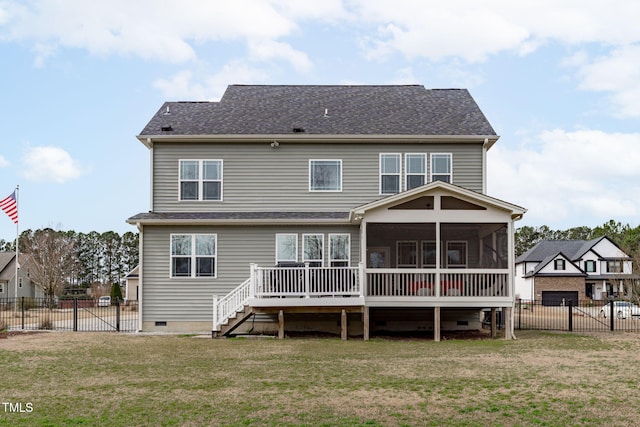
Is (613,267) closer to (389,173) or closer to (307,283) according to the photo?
(389,173)

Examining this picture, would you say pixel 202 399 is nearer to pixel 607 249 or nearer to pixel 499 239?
pixel 499 239

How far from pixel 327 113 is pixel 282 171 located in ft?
9.94

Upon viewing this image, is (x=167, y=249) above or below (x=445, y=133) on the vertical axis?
below

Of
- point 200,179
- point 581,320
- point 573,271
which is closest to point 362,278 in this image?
point 200,179

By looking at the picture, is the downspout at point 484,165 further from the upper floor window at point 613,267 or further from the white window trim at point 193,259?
the upper floor window at point 613,267

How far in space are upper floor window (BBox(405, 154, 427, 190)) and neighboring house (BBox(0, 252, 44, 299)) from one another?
5179cm

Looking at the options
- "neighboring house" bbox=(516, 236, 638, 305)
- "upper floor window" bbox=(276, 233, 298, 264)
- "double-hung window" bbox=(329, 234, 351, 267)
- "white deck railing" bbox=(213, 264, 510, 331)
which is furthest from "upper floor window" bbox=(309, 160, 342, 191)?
"neighboring house" bbox=(516, 236, 638, 305)

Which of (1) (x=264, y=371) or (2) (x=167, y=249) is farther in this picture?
(2) (x=167, y=249)

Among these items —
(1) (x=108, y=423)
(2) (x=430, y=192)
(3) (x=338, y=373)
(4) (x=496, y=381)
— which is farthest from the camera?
(2) (x=430, y=192)

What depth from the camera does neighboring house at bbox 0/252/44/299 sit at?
212 feet

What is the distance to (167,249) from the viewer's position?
925 inches

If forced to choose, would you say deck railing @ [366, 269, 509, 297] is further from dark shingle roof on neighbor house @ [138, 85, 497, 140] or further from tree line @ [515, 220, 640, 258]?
tree line @ [515, 220, 640, 258]

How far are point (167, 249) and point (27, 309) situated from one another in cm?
2086

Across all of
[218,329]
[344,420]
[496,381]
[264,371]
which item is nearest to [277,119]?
[218,329]
